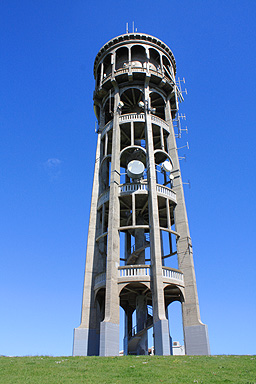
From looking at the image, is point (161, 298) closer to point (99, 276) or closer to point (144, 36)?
point (99, 276)

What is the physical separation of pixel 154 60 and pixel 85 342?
3356 cm

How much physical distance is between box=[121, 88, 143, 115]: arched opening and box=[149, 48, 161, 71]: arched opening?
3.72 metres

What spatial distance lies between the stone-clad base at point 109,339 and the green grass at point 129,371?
627cm

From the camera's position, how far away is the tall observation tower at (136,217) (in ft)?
86.0

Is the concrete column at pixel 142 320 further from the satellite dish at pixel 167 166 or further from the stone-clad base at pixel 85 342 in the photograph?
→ the satellite dish at pixel 167 166

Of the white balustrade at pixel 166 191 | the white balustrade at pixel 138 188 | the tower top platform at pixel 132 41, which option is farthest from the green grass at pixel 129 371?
the tower top platform at pixel 132 41

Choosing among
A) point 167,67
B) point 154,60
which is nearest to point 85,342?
point 154,60

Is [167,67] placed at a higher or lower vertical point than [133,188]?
higher

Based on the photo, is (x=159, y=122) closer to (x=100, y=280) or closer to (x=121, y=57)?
(x=121, y=57)

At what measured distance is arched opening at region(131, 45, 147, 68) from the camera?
39.4 m

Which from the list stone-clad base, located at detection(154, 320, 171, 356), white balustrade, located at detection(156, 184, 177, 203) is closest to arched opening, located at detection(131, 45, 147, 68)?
white balustrade, located at detection(156, 184, 177, 203)

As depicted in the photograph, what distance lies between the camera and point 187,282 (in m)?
28.2

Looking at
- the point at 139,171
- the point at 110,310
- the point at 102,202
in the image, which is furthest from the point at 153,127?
the point at 110,310

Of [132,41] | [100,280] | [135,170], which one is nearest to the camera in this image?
[100,280]
